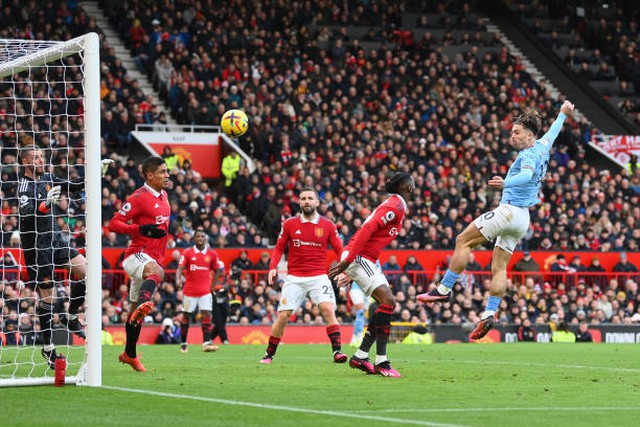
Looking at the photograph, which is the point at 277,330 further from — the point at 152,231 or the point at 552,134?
the point at 552,134

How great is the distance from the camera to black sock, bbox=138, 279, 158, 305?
1420 centimetres

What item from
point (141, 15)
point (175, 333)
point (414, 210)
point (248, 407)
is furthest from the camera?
point (141, 15)

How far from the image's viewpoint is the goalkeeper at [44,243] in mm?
14355

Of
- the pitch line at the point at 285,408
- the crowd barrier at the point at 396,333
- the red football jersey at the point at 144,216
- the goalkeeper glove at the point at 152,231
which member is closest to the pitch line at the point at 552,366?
the red football jersey at the point at 144,216

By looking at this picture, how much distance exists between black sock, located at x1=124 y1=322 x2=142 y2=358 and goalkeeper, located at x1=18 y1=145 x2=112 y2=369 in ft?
1.80

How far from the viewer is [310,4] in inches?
1638

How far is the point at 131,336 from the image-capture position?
14.6 meters

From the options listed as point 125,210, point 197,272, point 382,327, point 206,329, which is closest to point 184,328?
point 206,329

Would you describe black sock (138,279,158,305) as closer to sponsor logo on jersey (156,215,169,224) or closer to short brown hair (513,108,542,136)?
sponsor logo on jersey (156,215,169,224)

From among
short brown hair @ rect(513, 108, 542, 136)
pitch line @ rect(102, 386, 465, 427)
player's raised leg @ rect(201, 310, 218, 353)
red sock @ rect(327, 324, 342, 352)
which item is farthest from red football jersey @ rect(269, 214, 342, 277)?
pitch line @ rect(102, 386, 465, 427)

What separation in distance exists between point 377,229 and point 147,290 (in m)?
2.84

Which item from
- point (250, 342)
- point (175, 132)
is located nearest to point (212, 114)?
point (175, 132)

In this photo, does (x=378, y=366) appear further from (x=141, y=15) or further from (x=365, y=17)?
(x=365, y=17)

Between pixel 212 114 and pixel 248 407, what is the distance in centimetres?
2481
